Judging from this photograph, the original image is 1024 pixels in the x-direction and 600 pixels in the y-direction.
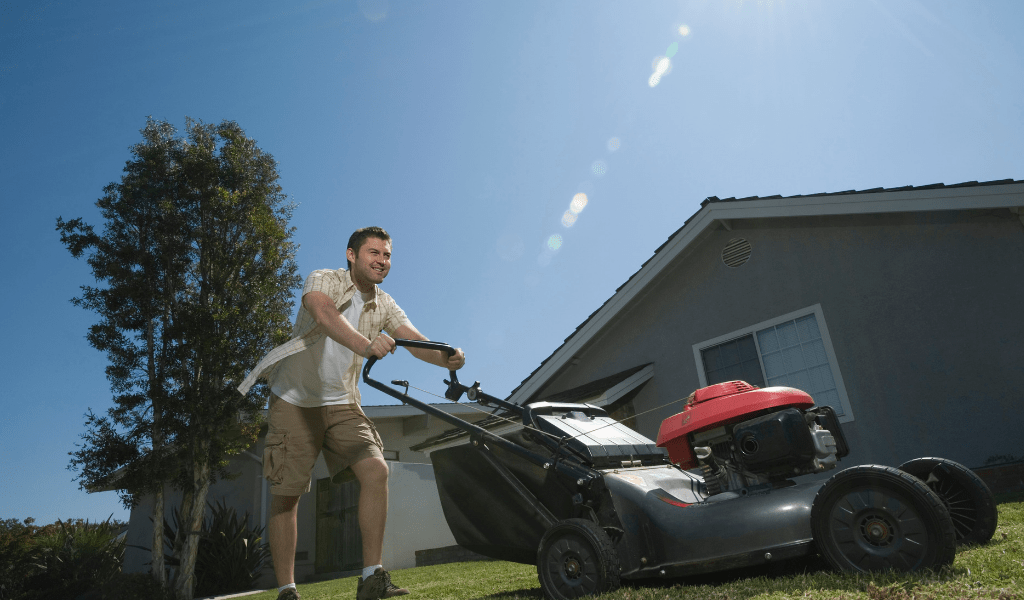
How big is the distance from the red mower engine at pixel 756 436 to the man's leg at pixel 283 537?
2.10 meters

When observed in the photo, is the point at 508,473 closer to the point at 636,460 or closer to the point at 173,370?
the point at 636,460

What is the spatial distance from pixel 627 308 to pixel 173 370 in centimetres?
858

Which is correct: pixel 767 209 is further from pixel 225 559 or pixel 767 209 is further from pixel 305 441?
pixel 225 559

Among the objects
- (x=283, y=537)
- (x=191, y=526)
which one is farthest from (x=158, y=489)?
(x=283, y=537)

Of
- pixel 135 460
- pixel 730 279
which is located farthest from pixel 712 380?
pixel 135 460

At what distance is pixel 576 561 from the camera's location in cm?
271

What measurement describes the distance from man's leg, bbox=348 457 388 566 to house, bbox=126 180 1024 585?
3.04 metres

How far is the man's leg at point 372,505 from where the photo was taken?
3.24 m

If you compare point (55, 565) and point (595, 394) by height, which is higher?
point (595, 394)

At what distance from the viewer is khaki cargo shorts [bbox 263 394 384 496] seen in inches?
128

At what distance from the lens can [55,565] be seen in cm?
961

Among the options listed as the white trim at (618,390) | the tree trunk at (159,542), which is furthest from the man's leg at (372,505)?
the tree trunk at (159,542)

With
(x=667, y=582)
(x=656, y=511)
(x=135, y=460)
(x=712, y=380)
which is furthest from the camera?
(x=135, y=460)

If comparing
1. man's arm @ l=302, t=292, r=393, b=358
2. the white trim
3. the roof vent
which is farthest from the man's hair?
the roof vent
